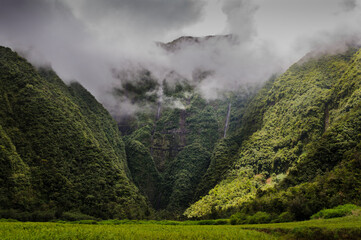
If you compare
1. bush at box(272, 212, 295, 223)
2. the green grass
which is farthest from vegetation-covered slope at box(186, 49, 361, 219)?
the green grass

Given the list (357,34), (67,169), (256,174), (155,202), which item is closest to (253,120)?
(256,174)

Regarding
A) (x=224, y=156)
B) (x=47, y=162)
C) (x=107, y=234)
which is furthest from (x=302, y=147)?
(x=47, y=162)

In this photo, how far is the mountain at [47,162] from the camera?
86.1 meters

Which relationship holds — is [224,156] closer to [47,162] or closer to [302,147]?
[302,147]

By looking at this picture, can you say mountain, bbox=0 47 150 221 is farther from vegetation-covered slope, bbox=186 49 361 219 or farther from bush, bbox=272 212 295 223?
bush, bbox=272 212 295 223

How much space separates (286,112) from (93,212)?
388 ft

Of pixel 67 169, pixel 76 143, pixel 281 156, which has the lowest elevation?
pixel 281 156

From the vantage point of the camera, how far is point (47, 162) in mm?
103375

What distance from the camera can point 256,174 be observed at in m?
123

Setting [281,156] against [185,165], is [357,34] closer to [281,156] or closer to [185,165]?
[281,156]

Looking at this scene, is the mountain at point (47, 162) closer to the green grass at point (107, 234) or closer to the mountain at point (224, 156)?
the mountain at point (224, 156)

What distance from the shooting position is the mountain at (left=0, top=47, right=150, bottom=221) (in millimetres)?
86125

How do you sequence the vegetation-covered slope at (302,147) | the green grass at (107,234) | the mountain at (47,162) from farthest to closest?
the mountain at (47,162)
the vegetation-covered slope at (302,147)
the green grass at (107,234)

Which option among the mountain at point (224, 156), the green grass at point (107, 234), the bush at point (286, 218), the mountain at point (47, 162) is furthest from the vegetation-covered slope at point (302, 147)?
the mountain at point (47, 162)
